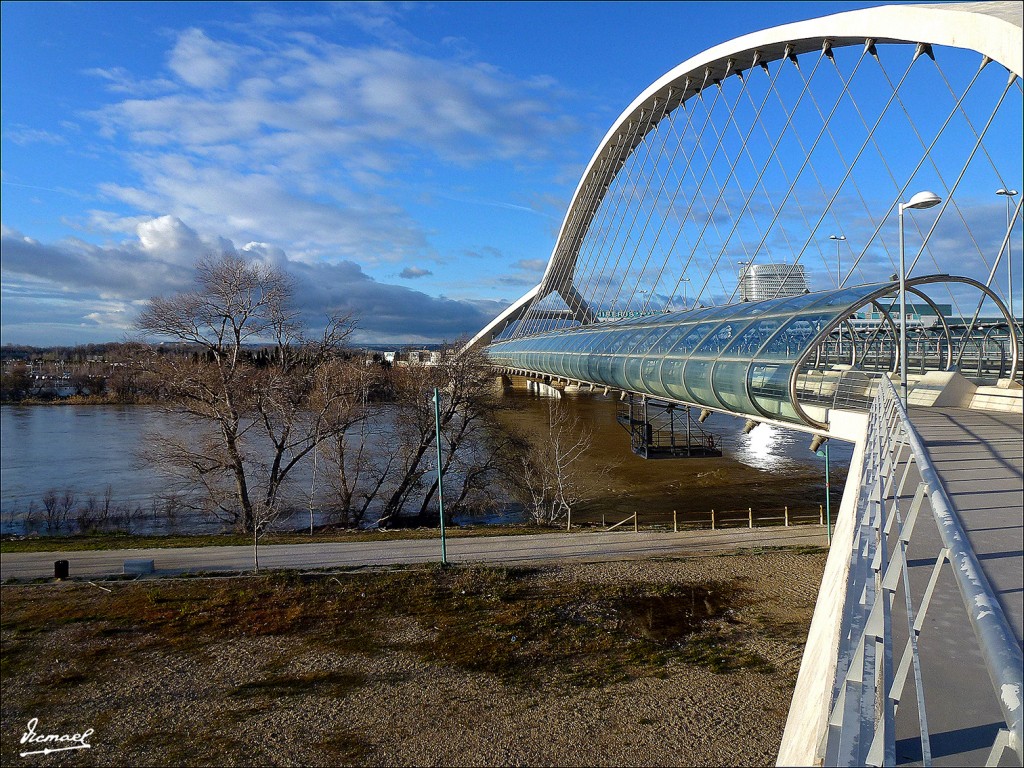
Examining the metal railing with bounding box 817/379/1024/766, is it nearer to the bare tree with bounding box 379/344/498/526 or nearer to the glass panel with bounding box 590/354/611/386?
the glass panel with bounding box 590/354/611/386

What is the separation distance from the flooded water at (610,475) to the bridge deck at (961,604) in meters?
16.7

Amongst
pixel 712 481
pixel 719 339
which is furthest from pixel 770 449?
pixel 719 339

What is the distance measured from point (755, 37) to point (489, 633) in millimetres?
25701

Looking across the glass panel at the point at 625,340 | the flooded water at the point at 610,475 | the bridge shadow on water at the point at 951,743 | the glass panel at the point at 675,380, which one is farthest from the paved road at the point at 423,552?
the bridge shadow on water at the point at 951,743

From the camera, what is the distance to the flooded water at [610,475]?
2366cm

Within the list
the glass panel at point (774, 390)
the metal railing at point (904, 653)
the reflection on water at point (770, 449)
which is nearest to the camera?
the metal railing at point (904, 653)

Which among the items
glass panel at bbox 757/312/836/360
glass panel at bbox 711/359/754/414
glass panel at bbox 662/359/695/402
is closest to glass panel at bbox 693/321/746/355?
glass panel at bbox 662/359/695/402

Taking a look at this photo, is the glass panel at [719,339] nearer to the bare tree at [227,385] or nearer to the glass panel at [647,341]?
the glass panel at [647,341]

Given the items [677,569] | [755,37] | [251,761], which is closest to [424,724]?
[251,761]

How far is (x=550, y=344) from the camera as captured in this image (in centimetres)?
3591

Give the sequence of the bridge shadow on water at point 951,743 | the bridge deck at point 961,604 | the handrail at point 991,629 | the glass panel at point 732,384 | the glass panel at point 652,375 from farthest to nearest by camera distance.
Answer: the glass panel at point 652,375
the glass panel at point 732,384
the bridge deck at point 961,604
the bridge shadow on water at point 951,743
the handrail at point 991,629

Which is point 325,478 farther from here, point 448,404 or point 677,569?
point 677,569

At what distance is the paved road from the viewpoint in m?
16.0

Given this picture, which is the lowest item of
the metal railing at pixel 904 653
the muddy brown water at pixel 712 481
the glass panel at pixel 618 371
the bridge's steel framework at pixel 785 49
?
the muddy brown water at pixel 712 481
